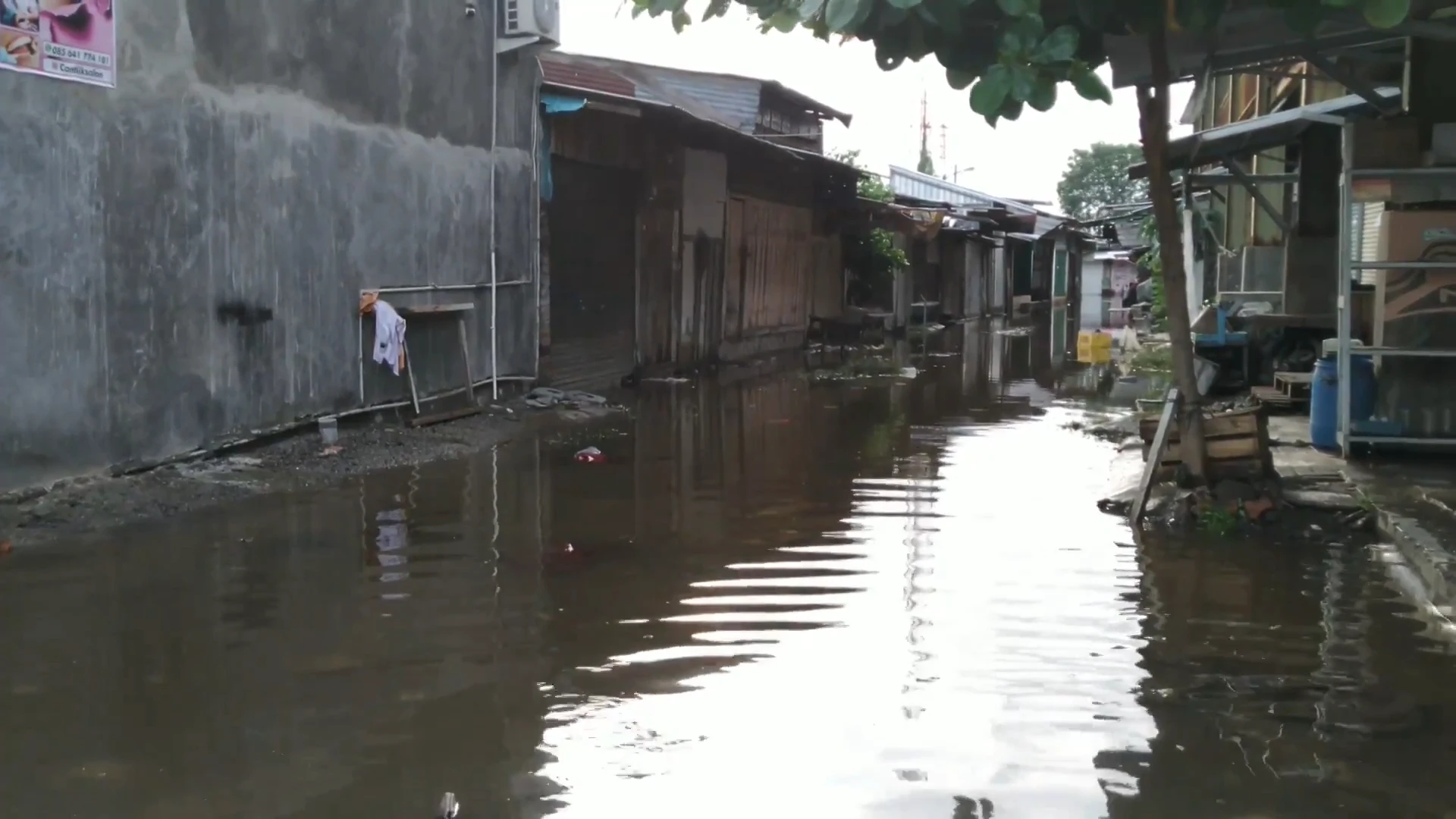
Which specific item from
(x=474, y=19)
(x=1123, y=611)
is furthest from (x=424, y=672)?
(x=474, y=19)

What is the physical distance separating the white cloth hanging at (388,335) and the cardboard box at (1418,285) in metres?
7.93

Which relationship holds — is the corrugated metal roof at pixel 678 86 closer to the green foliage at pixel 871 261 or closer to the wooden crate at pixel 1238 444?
the green foliage at pixel 871 261

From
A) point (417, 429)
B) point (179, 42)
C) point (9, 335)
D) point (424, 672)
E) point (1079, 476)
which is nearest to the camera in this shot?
point (424, 672)

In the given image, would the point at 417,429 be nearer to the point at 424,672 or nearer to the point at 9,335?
the point at 9,335

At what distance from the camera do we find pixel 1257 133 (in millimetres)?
13320

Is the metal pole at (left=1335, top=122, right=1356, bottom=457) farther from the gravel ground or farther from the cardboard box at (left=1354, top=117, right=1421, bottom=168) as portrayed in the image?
the gravel ground

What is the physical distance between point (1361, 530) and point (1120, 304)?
4451cm

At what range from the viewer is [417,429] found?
12.2 metres

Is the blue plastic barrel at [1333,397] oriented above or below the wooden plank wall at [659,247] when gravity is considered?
below

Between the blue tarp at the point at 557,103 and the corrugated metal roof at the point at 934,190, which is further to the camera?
the corrugated metal roof at the point at 934,190

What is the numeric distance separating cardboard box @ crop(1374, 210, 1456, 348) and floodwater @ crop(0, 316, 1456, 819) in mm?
2628

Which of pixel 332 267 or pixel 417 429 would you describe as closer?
pixel 332 267

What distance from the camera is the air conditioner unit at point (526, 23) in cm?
1395

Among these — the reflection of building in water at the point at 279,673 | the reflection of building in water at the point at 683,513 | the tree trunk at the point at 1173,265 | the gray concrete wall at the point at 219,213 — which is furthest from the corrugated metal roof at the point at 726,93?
the reflection of building in water at the point at 279,673
